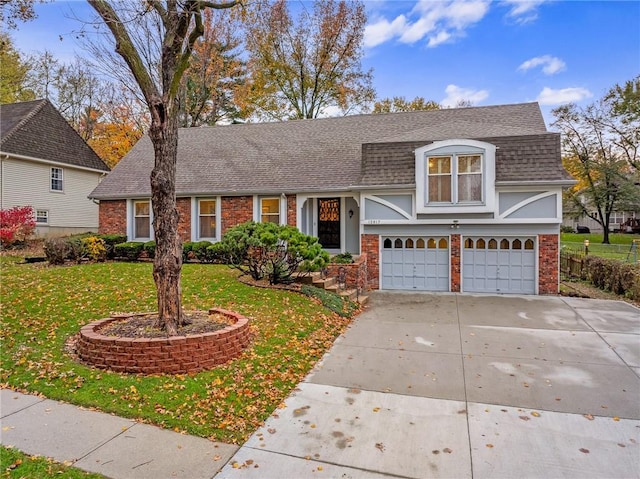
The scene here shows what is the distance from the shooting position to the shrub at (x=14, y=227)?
45.1 feet

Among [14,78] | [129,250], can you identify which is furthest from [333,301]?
[14,78]

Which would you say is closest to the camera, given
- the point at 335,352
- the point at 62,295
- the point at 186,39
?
the point at 186,39

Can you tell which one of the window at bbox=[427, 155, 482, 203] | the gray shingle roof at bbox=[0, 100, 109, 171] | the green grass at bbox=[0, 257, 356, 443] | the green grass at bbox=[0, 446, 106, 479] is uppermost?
the gray shingle roof at bbox=[0, 100, 109, 171]

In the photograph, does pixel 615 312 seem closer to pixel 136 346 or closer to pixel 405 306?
pixel 405 306

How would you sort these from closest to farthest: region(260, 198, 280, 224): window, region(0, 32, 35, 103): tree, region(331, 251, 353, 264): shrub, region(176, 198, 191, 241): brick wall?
region(331, 251, 353, 264): shrub → region(260, 198, 280, 224): window → region(176, 198, 191, 241): brick wall → region(0, 32, 35, 103): tree

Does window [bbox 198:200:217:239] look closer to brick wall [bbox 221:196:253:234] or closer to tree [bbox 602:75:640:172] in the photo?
brick wall [bbox 221:196:253:234]

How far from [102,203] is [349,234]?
33.8 feet

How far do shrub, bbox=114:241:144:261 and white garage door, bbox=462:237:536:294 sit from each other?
11433mm

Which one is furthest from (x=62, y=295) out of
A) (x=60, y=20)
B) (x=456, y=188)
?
(x=456, y=188)

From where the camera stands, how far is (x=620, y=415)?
13.8 feet

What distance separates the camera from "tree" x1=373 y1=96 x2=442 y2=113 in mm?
27438

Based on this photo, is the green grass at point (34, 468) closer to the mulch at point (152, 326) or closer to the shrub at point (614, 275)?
the mulch at point (152, 326)

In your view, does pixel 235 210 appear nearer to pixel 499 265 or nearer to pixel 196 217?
pixel 196 217

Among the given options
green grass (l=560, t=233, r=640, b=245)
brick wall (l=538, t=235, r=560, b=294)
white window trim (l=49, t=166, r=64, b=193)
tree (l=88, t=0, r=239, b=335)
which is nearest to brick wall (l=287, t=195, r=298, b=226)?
brick wall (l=538, t=235, r=560, b=294)
